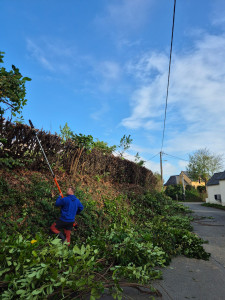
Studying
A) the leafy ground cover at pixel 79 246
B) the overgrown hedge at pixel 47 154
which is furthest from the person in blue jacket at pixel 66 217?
the overgrown hedge at pixel 47 154

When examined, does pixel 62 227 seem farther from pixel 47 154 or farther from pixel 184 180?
pixel 184 180

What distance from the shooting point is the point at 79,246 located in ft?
16.3

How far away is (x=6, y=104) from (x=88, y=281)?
186 inches

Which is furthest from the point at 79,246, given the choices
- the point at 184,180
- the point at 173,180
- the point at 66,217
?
the point at 173,180

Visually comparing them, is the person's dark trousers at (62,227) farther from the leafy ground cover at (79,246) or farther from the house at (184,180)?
the house at (184,180)

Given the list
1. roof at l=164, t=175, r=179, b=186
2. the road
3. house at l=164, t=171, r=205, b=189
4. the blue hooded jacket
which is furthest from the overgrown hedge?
roof at l=164, t=175, r=179, b=186

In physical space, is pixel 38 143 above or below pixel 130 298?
above

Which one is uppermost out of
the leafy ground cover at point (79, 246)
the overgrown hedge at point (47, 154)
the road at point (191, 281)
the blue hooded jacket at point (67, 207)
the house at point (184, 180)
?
the house at point (184, 180)

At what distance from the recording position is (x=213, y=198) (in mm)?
31188

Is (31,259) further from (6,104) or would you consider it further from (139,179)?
(139,179)

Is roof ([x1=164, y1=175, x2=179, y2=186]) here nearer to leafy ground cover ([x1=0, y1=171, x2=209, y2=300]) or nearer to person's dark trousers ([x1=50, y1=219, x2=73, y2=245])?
leafy ground cover ([x1=0, y1=171, x2=209, y2=300])

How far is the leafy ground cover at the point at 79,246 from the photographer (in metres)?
2.41

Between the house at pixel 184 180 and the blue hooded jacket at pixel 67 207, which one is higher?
the house at pixel 184 180

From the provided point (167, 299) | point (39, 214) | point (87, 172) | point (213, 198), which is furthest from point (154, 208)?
point (213, 198)
